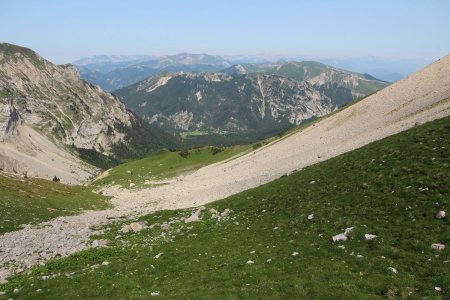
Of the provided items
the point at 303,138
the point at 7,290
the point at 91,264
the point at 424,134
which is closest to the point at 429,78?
the point at 303,138

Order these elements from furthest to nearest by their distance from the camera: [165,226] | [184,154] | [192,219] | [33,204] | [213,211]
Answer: [184,154], [33,204], [213,211], [192,219], [165,226]

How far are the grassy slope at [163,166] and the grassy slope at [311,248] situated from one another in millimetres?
65440

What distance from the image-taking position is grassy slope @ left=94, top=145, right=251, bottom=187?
102812mm

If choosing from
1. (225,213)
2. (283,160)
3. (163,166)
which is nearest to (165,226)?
(225,213)

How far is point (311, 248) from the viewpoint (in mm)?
23797

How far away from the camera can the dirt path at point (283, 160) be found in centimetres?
3203

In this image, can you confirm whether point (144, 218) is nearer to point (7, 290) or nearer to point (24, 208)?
point (24, 208)

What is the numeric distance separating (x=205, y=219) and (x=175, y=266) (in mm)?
13642

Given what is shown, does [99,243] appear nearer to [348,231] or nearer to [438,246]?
[348,231]

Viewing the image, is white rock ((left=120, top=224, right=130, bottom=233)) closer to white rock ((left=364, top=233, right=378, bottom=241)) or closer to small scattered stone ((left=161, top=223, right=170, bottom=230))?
small scattered stone ((left=161, top=223, right=170, bottom=230))

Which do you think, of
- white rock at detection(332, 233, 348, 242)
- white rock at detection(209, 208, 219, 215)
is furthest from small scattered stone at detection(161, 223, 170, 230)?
white rock at detection(332, 233, 348, 242)

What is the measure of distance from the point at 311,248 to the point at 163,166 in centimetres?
9807

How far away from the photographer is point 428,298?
1633 cm

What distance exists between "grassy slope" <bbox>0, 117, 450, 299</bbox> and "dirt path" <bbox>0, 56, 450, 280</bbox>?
15.5ft
